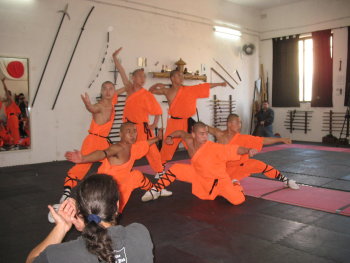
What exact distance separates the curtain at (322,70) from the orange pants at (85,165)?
26.9 feet

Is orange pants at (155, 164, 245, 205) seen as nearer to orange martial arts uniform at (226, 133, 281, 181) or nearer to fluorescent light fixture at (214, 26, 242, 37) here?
orange martial arts uniform at (226, 133, 281, 181)

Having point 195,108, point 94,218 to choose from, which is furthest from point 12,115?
point 94,218

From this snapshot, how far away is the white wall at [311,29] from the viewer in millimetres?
10094

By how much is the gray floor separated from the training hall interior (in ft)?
0.06

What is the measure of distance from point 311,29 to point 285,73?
1.53 meters

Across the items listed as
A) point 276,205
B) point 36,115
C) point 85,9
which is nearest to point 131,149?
point 276,205

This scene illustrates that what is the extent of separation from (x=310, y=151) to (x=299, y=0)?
5.38 meters

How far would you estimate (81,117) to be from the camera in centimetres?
753

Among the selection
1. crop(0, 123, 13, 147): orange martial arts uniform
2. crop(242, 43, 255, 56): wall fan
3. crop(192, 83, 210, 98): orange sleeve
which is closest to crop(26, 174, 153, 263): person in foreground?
crop(192, 83, 210, 98): orange sleeve

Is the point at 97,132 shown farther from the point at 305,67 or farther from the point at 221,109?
the point at 305,67

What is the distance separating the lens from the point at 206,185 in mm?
3963

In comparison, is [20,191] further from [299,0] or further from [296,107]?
[299,0]

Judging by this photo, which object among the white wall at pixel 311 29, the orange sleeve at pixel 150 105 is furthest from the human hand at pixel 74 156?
the white wall at pixel 311 29

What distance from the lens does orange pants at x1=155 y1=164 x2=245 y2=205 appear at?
3.92 meters
